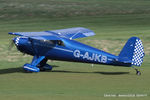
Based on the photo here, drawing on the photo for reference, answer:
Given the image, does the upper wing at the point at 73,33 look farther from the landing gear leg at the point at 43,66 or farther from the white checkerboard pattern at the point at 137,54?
the white checkerboard pattern at the point at 137,54

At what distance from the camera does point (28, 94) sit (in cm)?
1433

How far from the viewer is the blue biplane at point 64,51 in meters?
17.4

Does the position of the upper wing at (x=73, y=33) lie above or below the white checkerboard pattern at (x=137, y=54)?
above

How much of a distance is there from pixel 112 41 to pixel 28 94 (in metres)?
15.6

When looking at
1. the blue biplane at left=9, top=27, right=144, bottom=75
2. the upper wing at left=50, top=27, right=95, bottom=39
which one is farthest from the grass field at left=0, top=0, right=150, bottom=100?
the upper wing at left=50, top=27, right=95, bottom=39

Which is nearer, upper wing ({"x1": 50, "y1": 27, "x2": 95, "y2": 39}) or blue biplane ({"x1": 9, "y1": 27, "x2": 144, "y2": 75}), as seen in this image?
blue biplane ({"x1": 9, "y1": 27, "x2": 144, "y2": 75})

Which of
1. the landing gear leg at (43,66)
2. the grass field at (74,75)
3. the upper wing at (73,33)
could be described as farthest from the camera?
the upper wing at (73,33)

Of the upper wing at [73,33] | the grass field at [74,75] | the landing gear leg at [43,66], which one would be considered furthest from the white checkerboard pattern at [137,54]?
the landing gear leg at [43,66]

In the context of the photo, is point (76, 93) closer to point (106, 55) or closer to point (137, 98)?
point (137, 98)

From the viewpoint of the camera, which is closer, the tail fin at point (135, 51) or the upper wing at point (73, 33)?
the tail fin at point (135, 51)

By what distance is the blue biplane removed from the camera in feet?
57.1

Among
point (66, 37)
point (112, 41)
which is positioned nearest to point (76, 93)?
point (66, 37)

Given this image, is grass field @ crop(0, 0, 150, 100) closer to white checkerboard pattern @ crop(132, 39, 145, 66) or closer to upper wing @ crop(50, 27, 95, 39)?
white checkerboard pattern @ crop(132, 39, 145, 66)

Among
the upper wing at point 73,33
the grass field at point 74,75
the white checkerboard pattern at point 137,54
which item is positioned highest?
the upper wing at point 73,33
